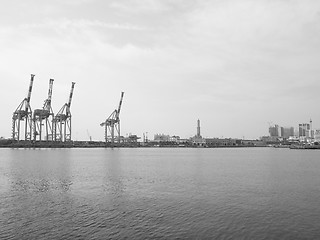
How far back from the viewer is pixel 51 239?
12.0 m

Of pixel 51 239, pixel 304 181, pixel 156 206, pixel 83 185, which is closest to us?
pixel 51 239

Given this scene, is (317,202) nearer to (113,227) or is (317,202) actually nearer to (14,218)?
(113,227)

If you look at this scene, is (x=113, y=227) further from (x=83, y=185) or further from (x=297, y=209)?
(x=83, y=185)

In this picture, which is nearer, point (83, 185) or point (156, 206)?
point (156, 206)

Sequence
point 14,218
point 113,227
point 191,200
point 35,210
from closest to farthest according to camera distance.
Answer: point 113,227 → point 14,218 → point 35,210 → point 191,200

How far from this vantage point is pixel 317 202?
1883cm

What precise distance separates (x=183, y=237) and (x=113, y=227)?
3.38 m

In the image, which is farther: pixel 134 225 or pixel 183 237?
pixel 134 225

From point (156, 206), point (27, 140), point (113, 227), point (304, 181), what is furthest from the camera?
point (27, 140)

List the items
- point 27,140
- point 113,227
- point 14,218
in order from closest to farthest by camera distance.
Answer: point 113,227 → point 14,218 → point 27,140

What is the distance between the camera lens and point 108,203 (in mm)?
18766

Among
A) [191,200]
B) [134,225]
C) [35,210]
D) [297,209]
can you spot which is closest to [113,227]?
[134,225]

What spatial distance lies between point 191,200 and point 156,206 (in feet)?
9.60

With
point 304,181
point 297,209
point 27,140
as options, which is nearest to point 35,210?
point 297,209
